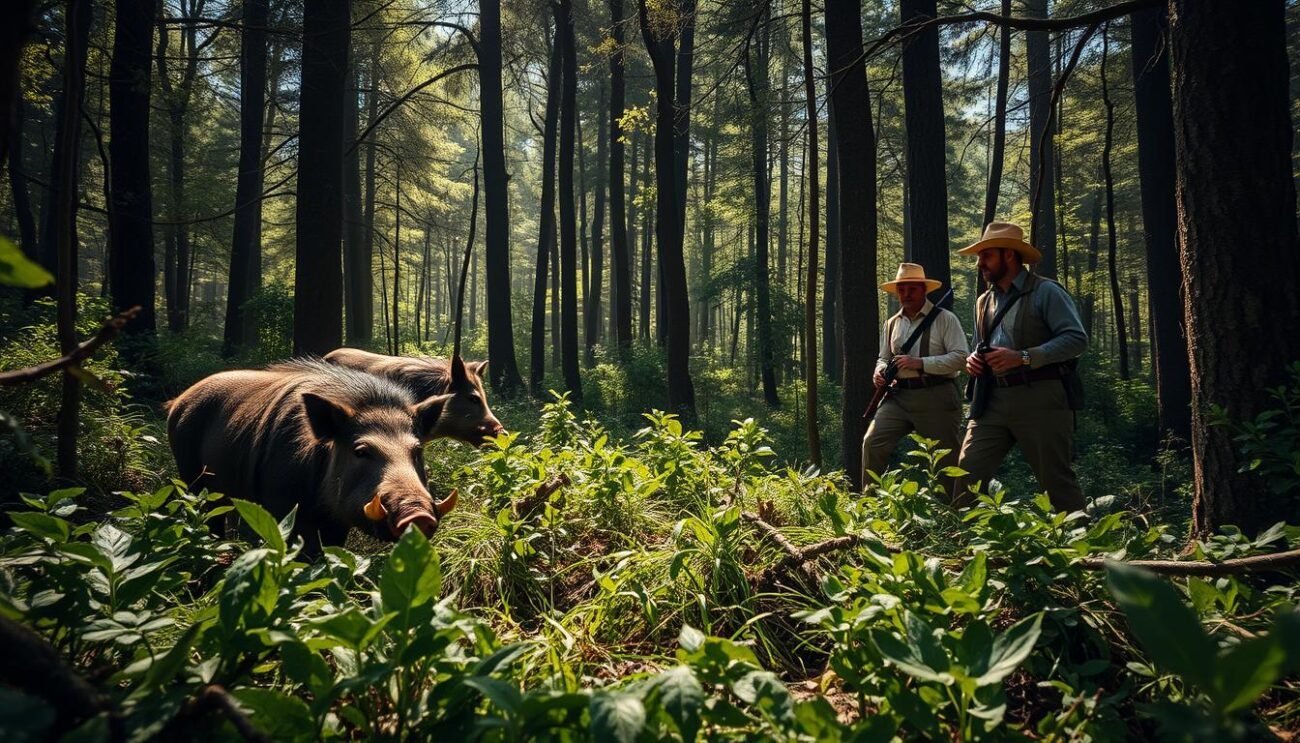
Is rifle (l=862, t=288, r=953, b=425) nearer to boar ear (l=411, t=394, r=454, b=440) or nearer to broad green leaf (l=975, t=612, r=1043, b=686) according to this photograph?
boar ear (l=411, t=394, r=454, b=440)

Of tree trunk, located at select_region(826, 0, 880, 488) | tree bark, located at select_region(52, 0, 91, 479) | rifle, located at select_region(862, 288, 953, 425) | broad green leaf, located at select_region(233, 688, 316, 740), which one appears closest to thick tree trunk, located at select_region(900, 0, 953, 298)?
tree trunk, located at select_region(826, 0, 880, 488)

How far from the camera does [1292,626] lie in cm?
105

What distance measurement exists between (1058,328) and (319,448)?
208 inches

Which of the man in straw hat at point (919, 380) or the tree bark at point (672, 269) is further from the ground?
the tree bark at point (672, 269)

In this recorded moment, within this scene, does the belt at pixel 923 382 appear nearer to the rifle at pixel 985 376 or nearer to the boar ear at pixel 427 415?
the rifle at pixel 985 376

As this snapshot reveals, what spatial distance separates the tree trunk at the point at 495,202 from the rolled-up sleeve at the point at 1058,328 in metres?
14.7

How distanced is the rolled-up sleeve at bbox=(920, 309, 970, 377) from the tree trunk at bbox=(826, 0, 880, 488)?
3.35 feet

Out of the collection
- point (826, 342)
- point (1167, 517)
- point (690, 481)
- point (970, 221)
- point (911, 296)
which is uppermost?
point (970, 221)

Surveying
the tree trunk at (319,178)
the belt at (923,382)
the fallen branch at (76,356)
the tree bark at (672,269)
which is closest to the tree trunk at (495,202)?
the tree bark at (672,269)

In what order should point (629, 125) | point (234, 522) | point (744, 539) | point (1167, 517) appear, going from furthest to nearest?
point (629, 125) → point (1167, 517) → point (234, 522) → point (744, 539)

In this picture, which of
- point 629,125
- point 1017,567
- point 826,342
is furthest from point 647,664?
point 826,342

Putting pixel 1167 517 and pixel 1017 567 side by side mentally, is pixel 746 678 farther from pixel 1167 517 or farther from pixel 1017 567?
pixel 1167 517

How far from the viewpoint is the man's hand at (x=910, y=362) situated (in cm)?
600

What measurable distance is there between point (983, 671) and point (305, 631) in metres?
2.00
